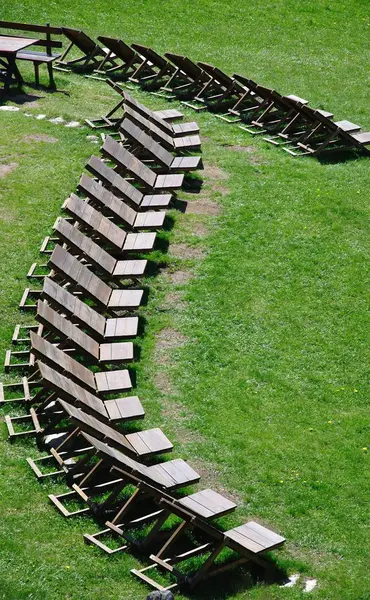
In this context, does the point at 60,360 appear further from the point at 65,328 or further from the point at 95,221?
the point at 95,221

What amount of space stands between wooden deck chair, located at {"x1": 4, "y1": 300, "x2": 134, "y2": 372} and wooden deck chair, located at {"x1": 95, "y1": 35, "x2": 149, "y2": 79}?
1107cm

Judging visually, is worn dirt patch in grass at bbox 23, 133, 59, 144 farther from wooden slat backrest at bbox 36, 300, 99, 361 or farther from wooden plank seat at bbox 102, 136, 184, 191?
wooden slat backrest at bbox 36, 300, 99, 361

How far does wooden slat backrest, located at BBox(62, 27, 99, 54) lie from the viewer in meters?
22.2

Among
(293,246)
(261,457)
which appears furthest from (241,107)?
(261,457)

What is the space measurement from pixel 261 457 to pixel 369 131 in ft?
37.1

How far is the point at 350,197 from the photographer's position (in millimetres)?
17688

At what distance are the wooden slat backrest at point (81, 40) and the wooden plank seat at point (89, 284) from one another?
33.3 ft

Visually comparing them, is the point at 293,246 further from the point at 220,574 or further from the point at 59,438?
the point at 220,574

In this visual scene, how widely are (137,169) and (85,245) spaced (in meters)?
3.32

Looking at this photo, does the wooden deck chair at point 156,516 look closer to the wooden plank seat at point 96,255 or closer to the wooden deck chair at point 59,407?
the wooden deck chair at point 59,407

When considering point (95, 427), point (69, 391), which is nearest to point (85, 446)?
point (69, 391)

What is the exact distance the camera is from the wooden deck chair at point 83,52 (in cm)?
2250

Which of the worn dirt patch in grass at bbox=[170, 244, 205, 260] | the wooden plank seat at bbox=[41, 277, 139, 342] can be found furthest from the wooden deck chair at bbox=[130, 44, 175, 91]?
the wooden plank seat at bbox=[41, 277, 139, 342]

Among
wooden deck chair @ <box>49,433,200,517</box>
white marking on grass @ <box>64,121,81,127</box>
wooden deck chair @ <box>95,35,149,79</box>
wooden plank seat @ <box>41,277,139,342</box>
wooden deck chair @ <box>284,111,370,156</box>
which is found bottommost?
wooden deck chair @ <box>49,433,200,517</box>
